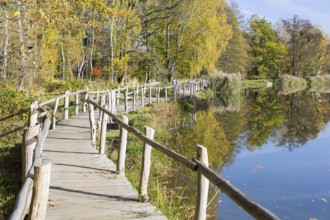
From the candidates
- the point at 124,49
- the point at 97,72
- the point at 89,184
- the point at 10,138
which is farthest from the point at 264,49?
the point at 89,184

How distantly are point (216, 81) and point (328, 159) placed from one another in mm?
23430

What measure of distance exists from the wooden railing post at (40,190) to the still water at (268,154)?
511cm

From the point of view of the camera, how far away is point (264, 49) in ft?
212

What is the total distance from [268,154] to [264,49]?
167 feet

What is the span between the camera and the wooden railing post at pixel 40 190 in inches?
162

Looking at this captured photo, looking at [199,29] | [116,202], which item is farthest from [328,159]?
[199,29]

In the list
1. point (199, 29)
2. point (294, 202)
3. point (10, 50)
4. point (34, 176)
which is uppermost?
point (199, 29)

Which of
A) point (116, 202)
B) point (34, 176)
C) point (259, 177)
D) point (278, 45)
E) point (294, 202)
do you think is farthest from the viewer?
point (278, 45)

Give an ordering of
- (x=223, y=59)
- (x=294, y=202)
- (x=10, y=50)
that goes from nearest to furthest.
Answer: (x=294, y=202), (x=10, y=50), (x=223, y=59)

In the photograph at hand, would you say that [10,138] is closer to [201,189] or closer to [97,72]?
[201,189]

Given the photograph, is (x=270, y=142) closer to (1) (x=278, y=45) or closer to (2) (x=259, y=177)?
(2) (x=259, y=177)

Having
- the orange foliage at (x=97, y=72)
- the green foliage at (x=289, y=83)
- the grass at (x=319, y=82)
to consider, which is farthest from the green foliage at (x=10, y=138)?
the grass at (x=319, y=82)

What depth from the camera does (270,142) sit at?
762 inches

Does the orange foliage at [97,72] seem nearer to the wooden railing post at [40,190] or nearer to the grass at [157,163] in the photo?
the grass at [157,163]
